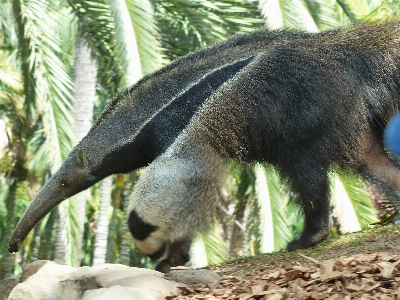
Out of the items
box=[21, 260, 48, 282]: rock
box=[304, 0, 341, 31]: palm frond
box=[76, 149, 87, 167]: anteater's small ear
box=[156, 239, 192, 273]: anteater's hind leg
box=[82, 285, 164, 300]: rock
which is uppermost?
box=[304, 0, 341, 31]: palm frond

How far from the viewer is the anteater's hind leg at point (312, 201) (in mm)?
5668

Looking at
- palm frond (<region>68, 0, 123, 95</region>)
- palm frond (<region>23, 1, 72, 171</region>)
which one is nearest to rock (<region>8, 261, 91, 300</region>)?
palm frond (<region>23, 1, 72, 171</region>)

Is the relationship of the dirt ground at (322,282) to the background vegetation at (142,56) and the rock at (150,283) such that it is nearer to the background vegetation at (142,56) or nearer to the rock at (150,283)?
the rock at (150,283)

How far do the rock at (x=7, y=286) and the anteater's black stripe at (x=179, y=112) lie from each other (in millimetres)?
1705

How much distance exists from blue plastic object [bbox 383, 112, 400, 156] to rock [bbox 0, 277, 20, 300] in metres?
3.49

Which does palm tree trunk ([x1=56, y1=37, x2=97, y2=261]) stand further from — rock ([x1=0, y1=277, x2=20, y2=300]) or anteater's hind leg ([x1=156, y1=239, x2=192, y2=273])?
anteater's hind leg ([x1=156, y1=239, x2=192, y2=273])

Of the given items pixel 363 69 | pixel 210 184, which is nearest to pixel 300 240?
pixel 210 184

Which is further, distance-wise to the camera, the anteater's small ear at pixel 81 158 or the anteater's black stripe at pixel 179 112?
the anteater's small ear at pixel 81 158

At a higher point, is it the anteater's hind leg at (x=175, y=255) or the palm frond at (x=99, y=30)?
the palm frond at (x=99, y=30)

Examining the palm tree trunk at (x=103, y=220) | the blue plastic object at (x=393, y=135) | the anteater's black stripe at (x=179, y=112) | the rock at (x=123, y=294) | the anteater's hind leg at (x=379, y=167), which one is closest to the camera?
the rock at (x=123, y=294)

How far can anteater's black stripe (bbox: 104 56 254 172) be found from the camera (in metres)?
5.98

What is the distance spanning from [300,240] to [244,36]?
2084 millimetres

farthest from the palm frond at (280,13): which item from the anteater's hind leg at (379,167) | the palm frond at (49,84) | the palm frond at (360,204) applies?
the anteater's hind leg at (379,167)

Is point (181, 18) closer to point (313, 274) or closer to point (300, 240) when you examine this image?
point (300, 240)
